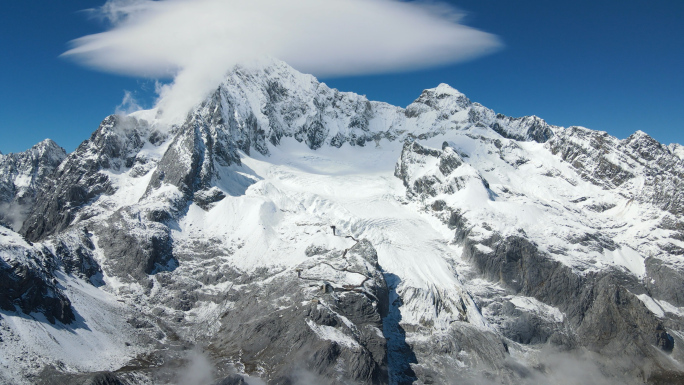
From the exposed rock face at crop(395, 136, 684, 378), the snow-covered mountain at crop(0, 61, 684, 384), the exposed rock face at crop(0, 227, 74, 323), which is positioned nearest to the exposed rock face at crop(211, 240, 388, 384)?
the snow-covered mountain at crop(0, 61, 684, 384)

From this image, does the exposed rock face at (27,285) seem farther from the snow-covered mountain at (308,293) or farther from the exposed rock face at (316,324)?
the exposed rock face at (316,324)

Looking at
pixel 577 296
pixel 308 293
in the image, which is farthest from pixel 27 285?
pixel 577 296

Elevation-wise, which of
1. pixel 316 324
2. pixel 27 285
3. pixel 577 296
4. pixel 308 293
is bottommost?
pixel 316 324

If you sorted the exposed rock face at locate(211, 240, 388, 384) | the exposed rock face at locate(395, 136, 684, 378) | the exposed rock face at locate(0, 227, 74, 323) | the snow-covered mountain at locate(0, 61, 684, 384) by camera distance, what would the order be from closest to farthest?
the exposed rock face at locate(0, 227, 74, 323) → the snow-covered mountain at locate(0, 61, 684, 384) → the exposed rock face at locate(211, 240, 388, 384) → the exposed rock face at locate(395, 136, 684, 378)

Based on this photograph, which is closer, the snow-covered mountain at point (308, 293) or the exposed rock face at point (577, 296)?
the snow-covered mountain at point (308, 293)

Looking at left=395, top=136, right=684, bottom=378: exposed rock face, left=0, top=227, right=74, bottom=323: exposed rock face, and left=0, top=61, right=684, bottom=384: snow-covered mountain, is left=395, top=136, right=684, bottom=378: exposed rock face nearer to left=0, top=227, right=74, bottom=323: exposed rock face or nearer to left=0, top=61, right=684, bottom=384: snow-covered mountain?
left=0, top=61, right=684, bottom=384: snow-covered mountain

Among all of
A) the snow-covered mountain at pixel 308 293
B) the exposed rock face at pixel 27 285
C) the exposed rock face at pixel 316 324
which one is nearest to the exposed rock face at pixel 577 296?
the snow-covered mountain at pixel 308 293

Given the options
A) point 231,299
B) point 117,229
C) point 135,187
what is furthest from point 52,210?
point 231,299

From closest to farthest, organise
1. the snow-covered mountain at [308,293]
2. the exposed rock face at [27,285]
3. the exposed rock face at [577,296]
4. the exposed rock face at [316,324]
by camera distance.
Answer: the exposed rock face at [27,285], the snow-covered mountain at [308,293], the exposed rock face at [316,324], the exposed rock face at [577,296]

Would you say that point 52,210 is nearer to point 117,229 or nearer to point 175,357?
point 117,229

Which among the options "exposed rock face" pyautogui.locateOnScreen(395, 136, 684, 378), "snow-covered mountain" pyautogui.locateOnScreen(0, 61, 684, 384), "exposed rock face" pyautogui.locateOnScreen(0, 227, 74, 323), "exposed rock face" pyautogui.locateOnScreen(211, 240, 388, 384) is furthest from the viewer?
"exposed rock face" pyautogui.locateOnScreen(395, 136, 684, 378)

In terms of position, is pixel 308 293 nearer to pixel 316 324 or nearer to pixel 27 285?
pixel 316 324
